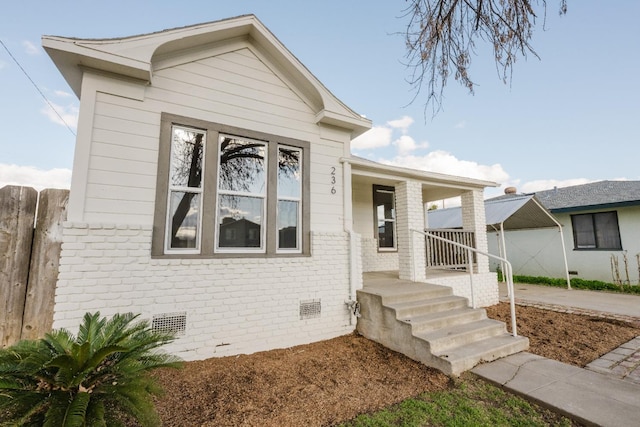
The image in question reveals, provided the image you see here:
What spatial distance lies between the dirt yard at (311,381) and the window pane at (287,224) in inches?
65.5

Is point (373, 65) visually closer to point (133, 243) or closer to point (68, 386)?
point (133, 243)

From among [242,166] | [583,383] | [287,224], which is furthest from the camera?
[287,224]

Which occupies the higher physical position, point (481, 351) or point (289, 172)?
point (289, 172)

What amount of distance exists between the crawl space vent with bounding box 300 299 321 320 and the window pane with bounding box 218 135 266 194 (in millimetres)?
2007

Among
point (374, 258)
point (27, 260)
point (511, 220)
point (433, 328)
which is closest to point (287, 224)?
point (433, 328)

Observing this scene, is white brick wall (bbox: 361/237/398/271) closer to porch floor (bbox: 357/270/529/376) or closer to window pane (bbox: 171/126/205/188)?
porch floor (bbox: 357/270/529/376)

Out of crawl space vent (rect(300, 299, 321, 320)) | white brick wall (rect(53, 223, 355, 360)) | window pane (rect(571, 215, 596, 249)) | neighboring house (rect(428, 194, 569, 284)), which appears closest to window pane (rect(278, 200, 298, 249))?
white brick wall (rect(53, 223, 355, 360))

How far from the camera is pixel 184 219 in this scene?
13.5 feet

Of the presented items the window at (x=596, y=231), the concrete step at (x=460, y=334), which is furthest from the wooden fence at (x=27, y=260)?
the window at (x=596, y=231)

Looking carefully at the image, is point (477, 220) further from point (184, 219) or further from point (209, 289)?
point (184, 219)

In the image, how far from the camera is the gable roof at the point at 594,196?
994 centimetres

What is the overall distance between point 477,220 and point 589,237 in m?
7.15

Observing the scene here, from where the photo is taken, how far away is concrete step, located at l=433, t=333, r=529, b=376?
3.53 metres

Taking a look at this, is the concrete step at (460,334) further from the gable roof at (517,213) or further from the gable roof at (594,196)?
the gable roof at (594,196)
